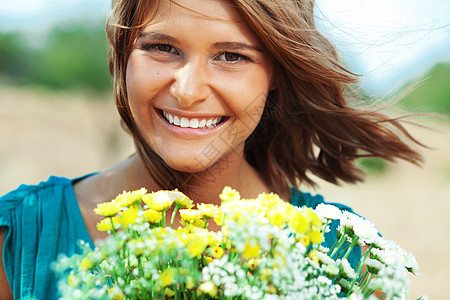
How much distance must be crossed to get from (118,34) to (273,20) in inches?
19.9

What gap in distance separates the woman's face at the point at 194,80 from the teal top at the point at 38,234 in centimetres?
46

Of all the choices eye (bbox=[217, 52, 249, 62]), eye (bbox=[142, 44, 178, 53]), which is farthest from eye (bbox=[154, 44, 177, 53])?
eye (bbox=[217, 52, 249, 62])

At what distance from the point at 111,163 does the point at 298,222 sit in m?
10.4

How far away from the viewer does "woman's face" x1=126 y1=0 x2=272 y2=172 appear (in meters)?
1.43

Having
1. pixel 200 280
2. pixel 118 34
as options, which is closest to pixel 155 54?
pixel 118 34

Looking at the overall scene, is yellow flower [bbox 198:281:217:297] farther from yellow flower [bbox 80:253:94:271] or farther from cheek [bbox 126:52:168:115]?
cheek [bbox 126:52:168:115]

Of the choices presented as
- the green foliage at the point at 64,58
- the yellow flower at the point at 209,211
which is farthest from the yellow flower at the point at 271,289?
the green foliage at the point at 64,58

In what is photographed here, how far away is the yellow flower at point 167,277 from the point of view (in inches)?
33.0

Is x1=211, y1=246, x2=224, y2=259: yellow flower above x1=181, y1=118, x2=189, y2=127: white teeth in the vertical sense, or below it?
below

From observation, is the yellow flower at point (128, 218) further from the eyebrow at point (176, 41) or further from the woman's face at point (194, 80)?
the eyebrow at point (176, 41)

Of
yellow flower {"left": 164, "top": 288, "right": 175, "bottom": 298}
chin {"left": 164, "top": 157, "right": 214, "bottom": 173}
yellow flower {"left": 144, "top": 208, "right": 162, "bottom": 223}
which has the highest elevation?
chin {"left": 164, "top": 157, "right": 214, "bottom": 173}

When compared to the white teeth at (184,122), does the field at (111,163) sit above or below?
above

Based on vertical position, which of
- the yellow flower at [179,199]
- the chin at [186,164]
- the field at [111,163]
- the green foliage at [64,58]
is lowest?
the yellow flower at [179,199]

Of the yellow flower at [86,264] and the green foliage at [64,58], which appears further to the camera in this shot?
the green foliage at [64,58]
